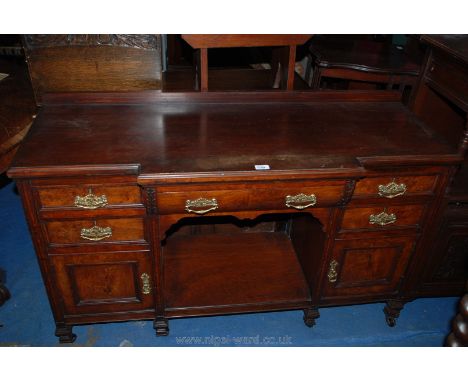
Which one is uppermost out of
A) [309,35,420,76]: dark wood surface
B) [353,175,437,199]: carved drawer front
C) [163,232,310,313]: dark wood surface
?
[309,35,420,76]: dark wood surface

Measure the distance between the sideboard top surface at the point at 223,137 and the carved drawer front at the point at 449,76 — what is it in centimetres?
23

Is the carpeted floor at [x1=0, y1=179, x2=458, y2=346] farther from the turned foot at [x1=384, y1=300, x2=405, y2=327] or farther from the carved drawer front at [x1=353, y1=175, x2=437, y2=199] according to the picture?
the carved drawer front at [x1=353, y1=175, x2=437, y2=199]

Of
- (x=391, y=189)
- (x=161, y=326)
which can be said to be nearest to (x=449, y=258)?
(x=391, y=189)

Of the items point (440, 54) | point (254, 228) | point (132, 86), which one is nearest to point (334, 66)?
point (440, 54)

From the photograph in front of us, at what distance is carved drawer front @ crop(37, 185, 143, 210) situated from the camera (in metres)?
1.69

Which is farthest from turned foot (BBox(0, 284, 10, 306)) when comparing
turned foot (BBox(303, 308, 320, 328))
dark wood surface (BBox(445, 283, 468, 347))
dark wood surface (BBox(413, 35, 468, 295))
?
dark wood surface (BBox(413, 35, 468, 295))

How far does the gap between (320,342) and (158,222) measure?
118 centimetres

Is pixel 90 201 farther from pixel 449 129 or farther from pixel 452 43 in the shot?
pixel 449 129

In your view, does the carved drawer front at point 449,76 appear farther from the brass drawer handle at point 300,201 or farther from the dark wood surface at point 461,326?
the dark wood surface at point 461,326

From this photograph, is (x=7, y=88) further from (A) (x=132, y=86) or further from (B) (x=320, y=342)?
(B) (x=320, y=342)

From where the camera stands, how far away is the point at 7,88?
2525 mm

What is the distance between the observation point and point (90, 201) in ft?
5.65

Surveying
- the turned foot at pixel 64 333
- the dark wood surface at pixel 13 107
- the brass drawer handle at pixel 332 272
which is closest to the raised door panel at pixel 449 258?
the brass drawer handle at pixel 332 272

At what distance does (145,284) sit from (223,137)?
2.68 ft
